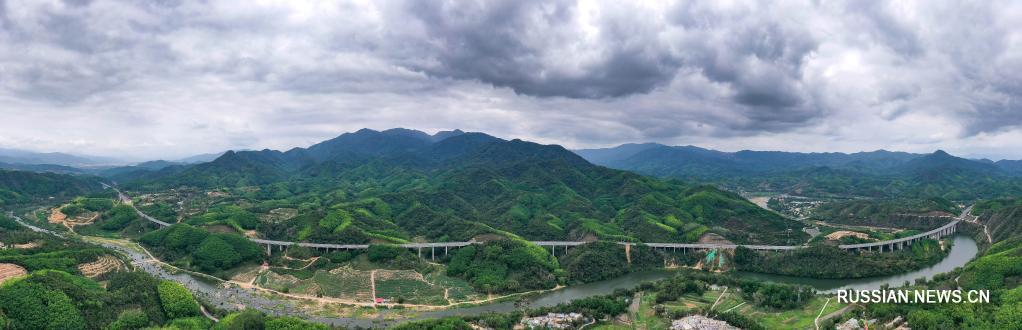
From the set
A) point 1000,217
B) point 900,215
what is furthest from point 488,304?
point 900,215

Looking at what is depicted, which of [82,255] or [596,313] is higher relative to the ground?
[82,255]

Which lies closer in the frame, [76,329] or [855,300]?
[76,329]

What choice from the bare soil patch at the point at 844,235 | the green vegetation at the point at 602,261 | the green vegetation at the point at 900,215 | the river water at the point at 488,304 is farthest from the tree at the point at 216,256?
the green vegetation at the point at 900,215

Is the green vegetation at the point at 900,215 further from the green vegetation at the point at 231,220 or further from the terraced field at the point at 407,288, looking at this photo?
the green vegetation at the point at 231,220

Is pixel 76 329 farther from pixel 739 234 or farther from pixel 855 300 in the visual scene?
pixel 739 234

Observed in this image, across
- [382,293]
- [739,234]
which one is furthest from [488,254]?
[739,234]

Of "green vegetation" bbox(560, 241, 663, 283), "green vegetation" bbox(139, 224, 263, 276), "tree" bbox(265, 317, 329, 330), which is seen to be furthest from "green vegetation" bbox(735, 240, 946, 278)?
"green vegetation" bbox(139, 224, 263, 276)
